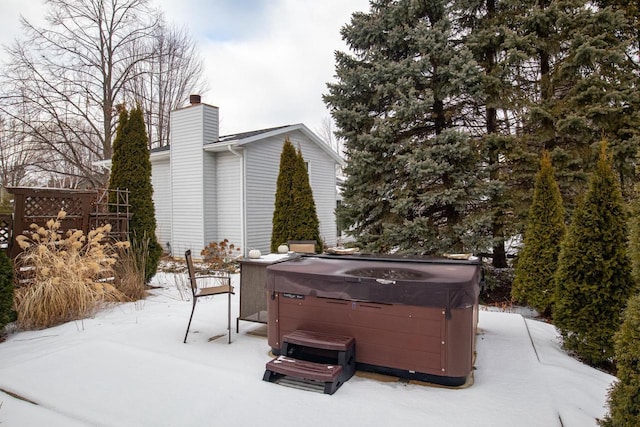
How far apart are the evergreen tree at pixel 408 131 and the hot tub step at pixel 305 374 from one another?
4470 millimetres

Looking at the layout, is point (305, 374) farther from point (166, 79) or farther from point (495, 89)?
point (166, 79)

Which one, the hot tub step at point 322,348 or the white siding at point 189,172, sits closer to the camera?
the hot tub step at point 322,348

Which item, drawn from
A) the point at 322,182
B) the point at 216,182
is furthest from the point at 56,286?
the point at 322,182

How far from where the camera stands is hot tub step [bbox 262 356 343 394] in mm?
2834

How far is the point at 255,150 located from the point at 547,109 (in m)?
7.12

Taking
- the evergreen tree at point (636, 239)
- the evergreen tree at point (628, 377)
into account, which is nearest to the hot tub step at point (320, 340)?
the evergreen tree at point (628, 377)

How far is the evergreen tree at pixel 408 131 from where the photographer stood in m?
6.95

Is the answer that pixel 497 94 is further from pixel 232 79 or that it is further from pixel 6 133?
pixel 6 133

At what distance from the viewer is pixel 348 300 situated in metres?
3.17

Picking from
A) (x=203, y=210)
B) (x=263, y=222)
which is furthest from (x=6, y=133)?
(x=263, y=222)

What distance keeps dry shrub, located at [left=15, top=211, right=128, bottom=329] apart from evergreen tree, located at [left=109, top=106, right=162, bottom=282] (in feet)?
5.26

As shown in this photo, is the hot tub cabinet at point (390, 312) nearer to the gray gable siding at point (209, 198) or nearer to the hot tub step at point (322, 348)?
the hot tub step at point (322, 348)

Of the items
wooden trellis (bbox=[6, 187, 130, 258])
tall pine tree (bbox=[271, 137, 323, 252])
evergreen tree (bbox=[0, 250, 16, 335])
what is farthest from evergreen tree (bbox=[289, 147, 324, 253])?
evergreen tree (bbox=[0, 250, 16, 335])

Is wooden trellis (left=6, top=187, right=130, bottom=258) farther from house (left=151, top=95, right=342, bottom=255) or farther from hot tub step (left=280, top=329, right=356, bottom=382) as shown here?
hot tub step (left=280, top=329, right=356, bottom=382)
